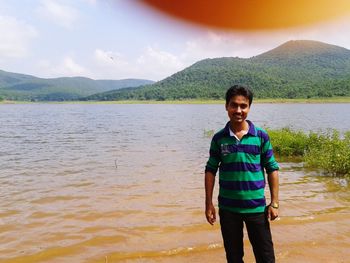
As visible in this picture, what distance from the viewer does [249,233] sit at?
451cm

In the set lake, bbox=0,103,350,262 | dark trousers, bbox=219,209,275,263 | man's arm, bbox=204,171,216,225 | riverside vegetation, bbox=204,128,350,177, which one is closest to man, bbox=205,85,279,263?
dark trousers, bbox=219,209,275,263

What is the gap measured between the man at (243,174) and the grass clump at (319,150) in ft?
34.3

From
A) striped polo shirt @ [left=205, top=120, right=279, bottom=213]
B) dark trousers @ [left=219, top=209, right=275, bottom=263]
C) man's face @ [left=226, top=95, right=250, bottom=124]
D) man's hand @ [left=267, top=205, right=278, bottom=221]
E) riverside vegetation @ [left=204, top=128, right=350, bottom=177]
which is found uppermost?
man's face @ [left=226, top=95, right=250, bottom=124]

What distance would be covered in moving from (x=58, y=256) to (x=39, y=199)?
4.85 m

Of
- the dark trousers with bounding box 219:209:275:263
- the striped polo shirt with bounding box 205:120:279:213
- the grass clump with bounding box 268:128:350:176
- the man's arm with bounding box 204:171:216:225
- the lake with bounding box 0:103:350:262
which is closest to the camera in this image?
the striped polo shirt with bounding box 205:120:279:213

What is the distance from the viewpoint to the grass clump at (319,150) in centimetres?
1413

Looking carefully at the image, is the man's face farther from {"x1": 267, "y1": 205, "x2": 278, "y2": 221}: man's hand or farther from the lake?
the lake

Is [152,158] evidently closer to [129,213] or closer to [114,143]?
[114,143]

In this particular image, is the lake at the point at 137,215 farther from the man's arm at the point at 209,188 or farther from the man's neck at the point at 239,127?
the man's neck at the point at 239,127

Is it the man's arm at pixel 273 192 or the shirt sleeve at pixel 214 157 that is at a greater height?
the shirt sleeve at pixel 214 157

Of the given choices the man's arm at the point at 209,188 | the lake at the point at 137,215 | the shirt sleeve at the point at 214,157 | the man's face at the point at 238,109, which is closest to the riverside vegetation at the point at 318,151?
the lake at the point at 137,215

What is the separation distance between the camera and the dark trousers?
14.4 ft

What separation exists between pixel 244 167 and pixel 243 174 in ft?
0.29

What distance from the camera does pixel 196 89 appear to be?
636 feet
